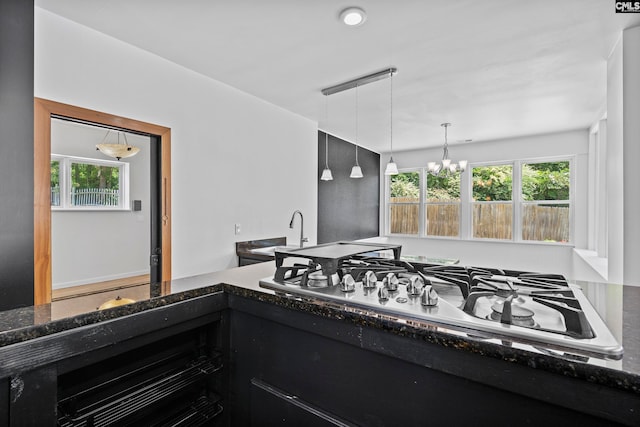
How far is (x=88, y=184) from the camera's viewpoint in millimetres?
4141

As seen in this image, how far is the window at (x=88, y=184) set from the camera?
12.9ft

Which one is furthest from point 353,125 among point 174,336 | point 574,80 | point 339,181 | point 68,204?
point 174,336

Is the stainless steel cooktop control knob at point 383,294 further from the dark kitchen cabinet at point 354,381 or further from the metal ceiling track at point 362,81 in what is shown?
the metal ceiling track at point 362,81

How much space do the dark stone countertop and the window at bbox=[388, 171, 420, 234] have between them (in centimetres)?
586

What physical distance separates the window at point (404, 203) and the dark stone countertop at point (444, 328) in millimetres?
5855

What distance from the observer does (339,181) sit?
5.75 m

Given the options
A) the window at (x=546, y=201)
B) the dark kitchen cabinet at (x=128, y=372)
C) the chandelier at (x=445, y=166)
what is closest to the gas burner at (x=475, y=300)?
the dark kitchen cabinet at (x=128, y=372)

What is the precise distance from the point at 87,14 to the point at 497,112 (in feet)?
14.7

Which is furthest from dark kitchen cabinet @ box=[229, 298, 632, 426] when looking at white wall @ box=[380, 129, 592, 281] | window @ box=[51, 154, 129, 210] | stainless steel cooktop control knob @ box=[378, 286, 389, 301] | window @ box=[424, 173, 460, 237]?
window @ box=[424, 173, 460, 237]

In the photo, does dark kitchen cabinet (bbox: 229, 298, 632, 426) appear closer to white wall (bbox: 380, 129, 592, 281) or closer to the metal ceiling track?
the metal ceiling track

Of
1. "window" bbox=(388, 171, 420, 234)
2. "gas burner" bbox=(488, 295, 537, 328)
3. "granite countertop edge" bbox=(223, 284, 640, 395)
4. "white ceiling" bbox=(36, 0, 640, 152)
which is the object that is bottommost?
"granite countertop edge" bbox=(223, 284, 640, 395)

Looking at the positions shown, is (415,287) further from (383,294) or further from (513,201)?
(513,201)

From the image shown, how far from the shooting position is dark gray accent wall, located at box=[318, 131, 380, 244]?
5.32 meters

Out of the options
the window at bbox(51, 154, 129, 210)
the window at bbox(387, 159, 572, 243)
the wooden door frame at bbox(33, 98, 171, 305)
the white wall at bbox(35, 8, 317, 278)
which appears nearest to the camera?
the wooden door frame at bbox(33, 98, 171, 305)
